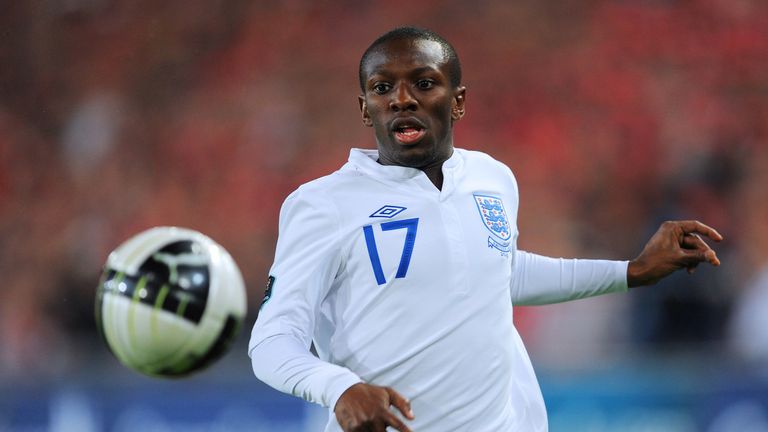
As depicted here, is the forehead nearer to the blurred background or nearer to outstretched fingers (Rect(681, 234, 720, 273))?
outstretched fingers (Rect(681, 234, 720, 273))

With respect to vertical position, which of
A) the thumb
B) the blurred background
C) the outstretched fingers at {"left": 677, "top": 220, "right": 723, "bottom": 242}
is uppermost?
the outstretched fingers at {"left": 677, "top": 220, "right": 723, "bottom": 242}

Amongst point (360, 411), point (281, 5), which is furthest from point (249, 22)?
point (360, 411)

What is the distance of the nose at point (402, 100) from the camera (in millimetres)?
3273

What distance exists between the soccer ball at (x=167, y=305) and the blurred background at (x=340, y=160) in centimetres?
281

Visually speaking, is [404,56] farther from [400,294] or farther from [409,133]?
[400,294]

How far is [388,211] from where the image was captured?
10.7 feet

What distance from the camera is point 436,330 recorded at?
10.5 ft

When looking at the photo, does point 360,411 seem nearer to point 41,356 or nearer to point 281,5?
point 41,356

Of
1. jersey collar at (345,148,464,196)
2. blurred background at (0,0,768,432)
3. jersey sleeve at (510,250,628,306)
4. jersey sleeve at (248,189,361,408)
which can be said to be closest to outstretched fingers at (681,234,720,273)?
jersey sleeve at (510,250,628,306)

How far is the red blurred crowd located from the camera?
311 inches

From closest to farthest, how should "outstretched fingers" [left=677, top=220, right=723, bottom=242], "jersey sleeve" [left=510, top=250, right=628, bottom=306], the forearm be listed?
the forearm
"outstretched fingers" [left=677, top=220, right=723, bottom=242]
"jersey sleeve" [left=510, top=250, right=628, bottom=306]

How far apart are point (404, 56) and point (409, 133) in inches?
8.8

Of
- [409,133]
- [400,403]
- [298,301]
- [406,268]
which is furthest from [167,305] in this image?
[400,403]

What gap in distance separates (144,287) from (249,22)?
22.9 feet
